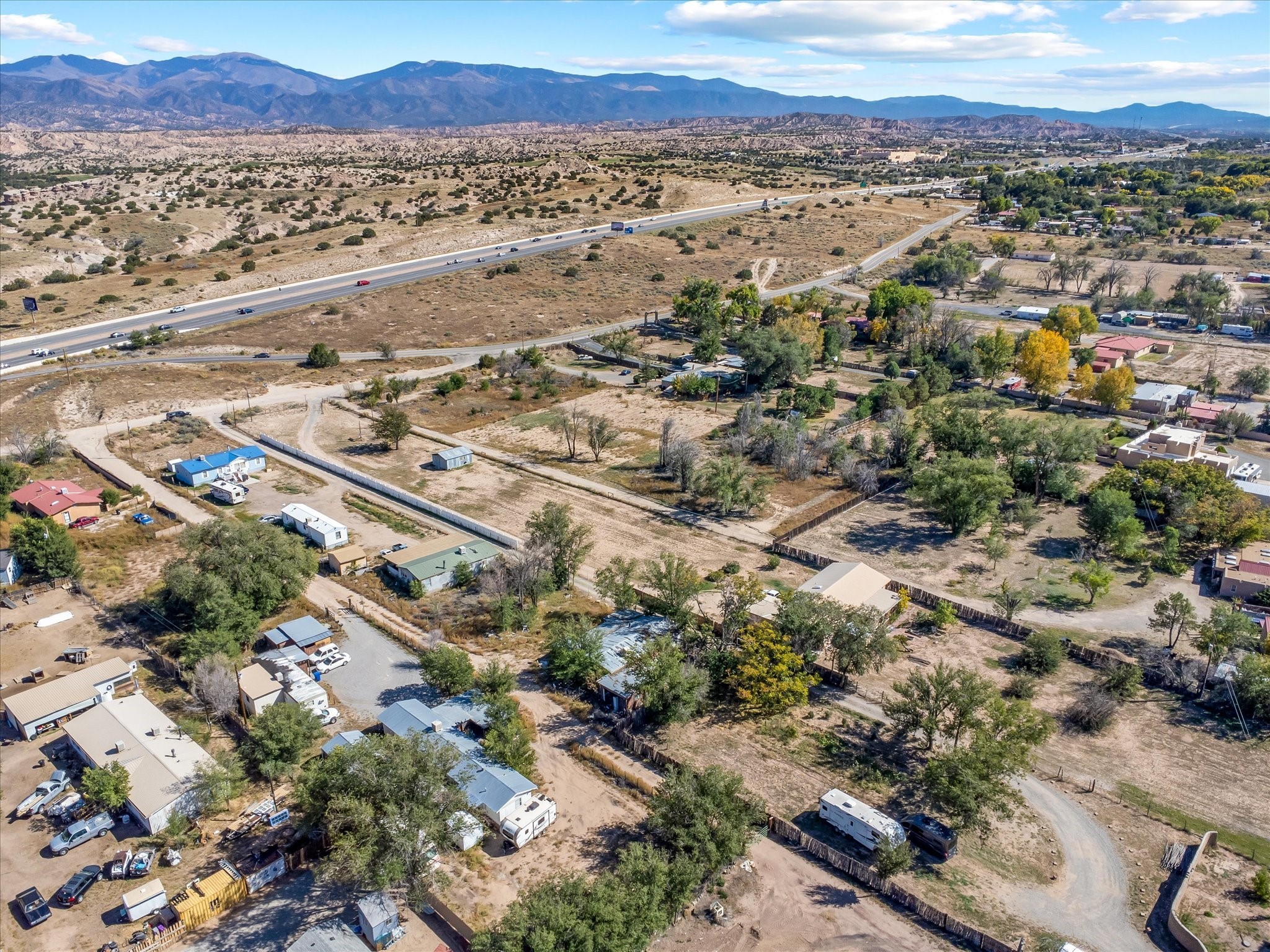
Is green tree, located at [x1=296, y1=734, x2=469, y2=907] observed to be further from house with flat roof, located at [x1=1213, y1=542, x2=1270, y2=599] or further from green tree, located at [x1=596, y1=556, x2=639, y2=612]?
house with flat roof, located at [x1=1213, y1=542, x2=1270, y2=599]

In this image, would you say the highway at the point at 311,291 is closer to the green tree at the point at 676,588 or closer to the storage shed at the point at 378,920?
the green tree at the point at 676,588

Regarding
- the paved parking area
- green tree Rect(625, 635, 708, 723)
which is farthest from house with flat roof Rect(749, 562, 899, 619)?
the paved parking area

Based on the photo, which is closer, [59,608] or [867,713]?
[867,713]

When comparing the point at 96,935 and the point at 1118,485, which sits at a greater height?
the point at 1118,485

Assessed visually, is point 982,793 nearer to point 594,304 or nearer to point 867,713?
point 867,713

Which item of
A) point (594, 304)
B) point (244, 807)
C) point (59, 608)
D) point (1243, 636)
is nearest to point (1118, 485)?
point (1243, 636)

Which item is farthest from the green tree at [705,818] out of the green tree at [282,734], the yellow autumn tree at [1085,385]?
the yellow autumn tree at [1085,385]

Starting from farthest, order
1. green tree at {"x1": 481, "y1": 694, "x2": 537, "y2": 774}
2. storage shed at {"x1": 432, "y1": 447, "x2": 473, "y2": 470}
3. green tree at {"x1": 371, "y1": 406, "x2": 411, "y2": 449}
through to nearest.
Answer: green tree at {"x1": 371, "y1": 406, "x2": 411, "y2": 449} → storage shed at {"x1": 432, "y1": 447, "x2": 473, "y2": 470} → green tree at {"x1": 481, "y1": 694, "x2": 537, "y2": 774}
